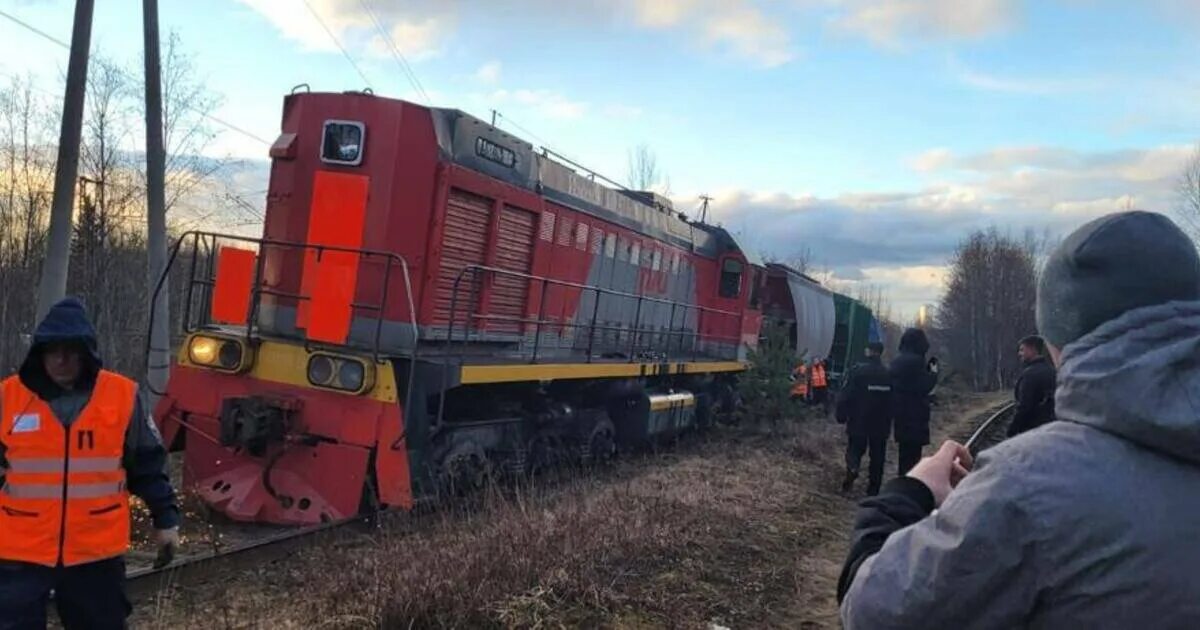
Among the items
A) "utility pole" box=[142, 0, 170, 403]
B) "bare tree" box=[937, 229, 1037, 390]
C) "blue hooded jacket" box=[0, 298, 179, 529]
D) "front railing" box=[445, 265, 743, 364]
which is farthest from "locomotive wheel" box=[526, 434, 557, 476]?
"bare tree" box=[937, 229, 1037, 390]

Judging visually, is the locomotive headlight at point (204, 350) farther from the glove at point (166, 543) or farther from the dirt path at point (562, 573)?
the glove at point (166, 543)

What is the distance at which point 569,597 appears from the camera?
16.9 ft

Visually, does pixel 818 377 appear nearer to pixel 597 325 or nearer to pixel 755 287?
pixel 755 287

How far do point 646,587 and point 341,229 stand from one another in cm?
450

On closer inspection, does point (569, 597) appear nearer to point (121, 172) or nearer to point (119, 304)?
point (121, 172)

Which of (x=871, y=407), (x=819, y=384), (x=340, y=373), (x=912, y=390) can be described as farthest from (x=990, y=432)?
(x=340, y=373)

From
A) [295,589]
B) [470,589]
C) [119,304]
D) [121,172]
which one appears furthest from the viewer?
[119,304]

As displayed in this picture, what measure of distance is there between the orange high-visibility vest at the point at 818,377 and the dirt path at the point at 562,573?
12395 mm

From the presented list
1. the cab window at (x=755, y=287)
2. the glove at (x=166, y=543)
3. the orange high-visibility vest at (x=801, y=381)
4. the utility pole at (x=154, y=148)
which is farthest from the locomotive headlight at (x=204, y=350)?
the orange high-visibility vest at (x=801, y=381)

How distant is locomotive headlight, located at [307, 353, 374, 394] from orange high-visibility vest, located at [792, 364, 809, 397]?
11296mm

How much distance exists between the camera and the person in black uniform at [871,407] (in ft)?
33.1

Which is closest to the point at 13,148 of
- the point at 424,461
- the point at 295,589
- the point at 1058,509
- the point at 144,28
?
the point at 144,28

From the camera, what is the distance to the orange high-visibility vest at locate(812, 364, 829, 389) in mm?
21172

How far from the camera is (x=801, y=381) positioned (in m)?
18.1
